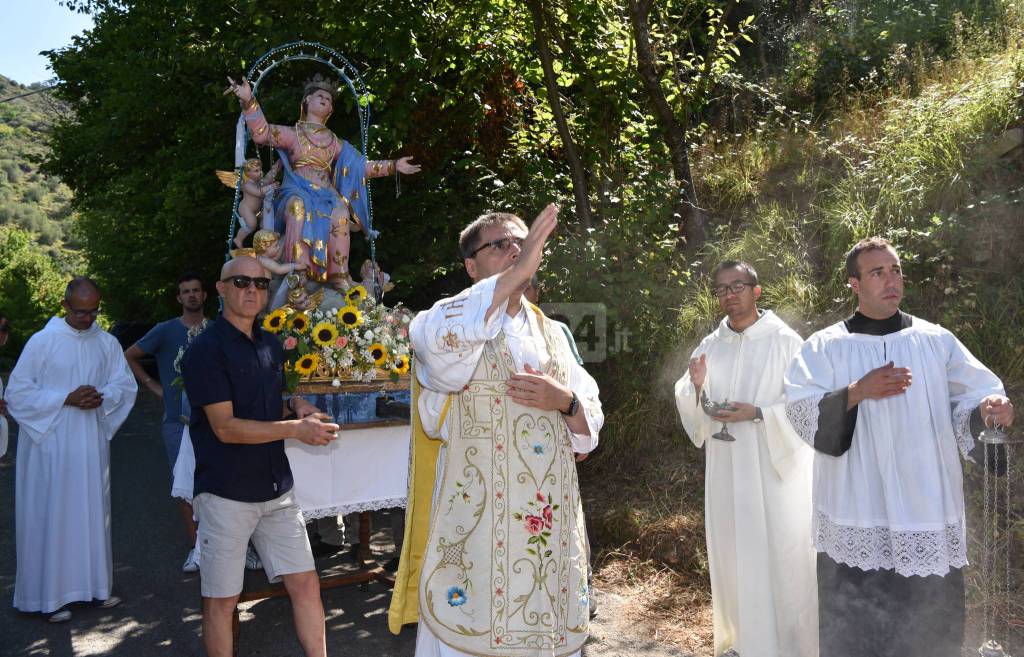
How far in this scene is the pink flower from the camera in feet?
11.5

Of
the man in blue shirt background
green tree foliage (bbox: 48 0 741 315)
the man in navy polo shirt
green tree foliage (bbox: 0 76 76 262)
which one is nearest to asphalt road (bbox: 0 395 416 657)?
the man in blue shirt background

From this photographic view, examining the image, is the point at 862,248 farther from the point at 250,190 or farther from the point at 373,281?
the point at 250,190

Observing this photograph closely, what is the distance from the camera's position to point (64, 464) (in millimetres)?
6160

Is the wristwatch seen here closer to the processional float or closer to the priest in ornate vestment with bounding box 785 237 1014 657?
the priest in ornate vestment with bounding box 785 237 1014 657

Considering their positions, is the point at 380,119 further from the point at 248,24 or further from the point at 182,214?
the point at 182,214

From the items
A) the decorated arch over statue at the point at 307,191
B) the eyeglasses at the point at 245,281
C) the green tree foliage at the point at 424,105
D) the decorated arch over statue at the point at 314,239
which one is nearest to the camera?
the eyeglasses at the point at 245,281

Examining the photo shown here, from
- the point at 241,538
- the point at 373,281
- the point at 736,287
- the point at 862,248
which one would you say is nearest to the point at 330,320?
the point at 373,281

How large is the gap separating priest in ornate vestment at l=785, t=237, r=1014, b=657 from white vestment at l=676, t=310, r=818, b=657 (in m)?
0.64

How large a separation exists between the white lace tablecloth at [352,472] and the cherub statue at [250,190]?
161 centimetres

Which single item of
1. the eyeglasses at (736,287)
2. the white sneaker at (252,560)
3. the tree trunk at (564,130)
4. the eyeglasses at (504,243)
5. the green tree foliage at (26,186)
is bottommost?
the white sneaker at (252,560)

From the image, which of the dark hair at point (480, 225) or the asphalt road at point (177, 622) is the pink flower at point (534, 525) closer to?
the dark hair at point (480, 225)

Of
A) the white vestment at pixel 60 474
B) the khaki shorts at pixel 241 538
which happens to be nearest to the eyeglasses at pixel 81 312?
the white vestment at pixel 60 474

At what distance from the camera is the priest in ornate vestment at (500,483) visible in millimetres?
3430

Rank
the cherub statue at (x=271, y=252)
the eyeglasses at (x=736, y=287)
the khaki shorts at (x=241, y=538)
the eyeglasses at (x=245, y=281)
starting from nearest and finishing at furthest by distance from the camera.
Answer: the khaki shorts at (x=241, y=538) < the eyeglasses at (x=245, y=281) < the eyeglasses at (x=736, y=287) < the cherub statue at (x=271, y=252)
